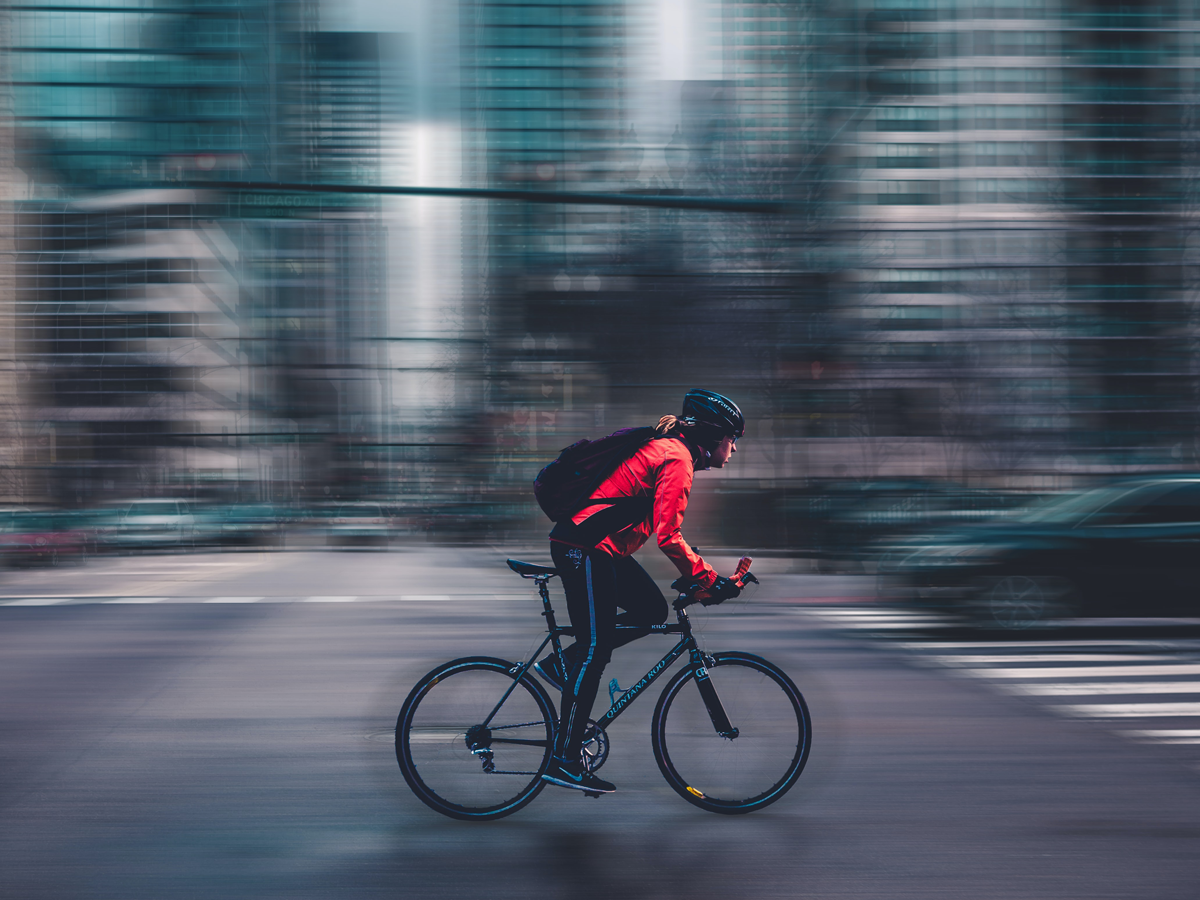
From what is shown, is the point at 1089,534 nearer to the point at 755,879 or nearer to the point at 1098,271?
the point at 755,879

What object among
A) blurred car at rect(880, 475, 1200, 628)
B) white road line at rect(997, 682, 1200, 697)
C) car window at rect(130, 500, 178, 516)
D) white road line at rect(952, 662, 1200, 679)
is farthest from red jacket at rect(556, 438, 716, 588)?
car window at rect(130, 500, 178, 516)

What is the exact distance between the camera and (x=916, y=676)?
9.03m

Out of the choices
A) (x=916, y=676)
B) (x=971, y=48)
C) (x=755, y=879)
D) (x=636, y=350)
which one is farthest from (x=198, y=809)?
(x=971, y=48)

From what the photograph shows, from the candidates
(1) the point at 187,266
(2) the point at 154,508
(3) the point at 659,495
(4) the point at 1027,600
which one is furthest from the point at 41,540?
(1) the point at 187,266

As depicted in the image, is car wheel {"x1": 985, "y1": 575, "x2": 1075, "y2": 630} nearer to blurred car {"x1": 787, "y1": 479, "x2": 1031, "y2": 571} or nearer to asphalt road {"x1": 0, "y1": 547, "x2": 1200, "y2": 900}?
asphalt road {"x1": 0, "y1": 547, "x2": 1200, "y2": 900}

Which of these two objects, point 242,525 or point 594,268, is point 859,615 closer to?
point 594,268

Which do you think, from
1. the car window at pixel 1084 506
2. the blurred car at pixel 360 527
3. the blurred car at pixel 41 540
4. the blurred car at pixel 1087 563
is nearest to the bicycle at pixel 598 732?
the blurred car at pixel 1087 563

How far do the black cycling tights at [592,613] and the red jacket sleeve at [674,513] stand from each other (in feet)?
0.66

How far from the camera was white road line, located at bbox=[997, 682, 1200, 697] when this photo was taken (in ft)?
27.0

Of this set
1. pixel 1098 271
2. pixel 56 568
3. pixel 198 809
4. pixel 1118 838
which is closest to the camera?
pixel 1118 838

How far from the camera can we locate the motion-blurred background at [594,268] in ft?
73.9

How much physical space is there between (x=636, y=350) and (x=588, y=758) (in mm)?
14302

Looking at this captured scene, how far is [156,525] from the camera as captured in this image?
3622 centimetres

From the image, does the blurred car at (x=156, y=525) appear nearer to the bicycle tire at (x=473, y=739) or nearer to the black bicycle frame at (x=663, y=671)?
the bicycle tire at (x=473, y=739)
